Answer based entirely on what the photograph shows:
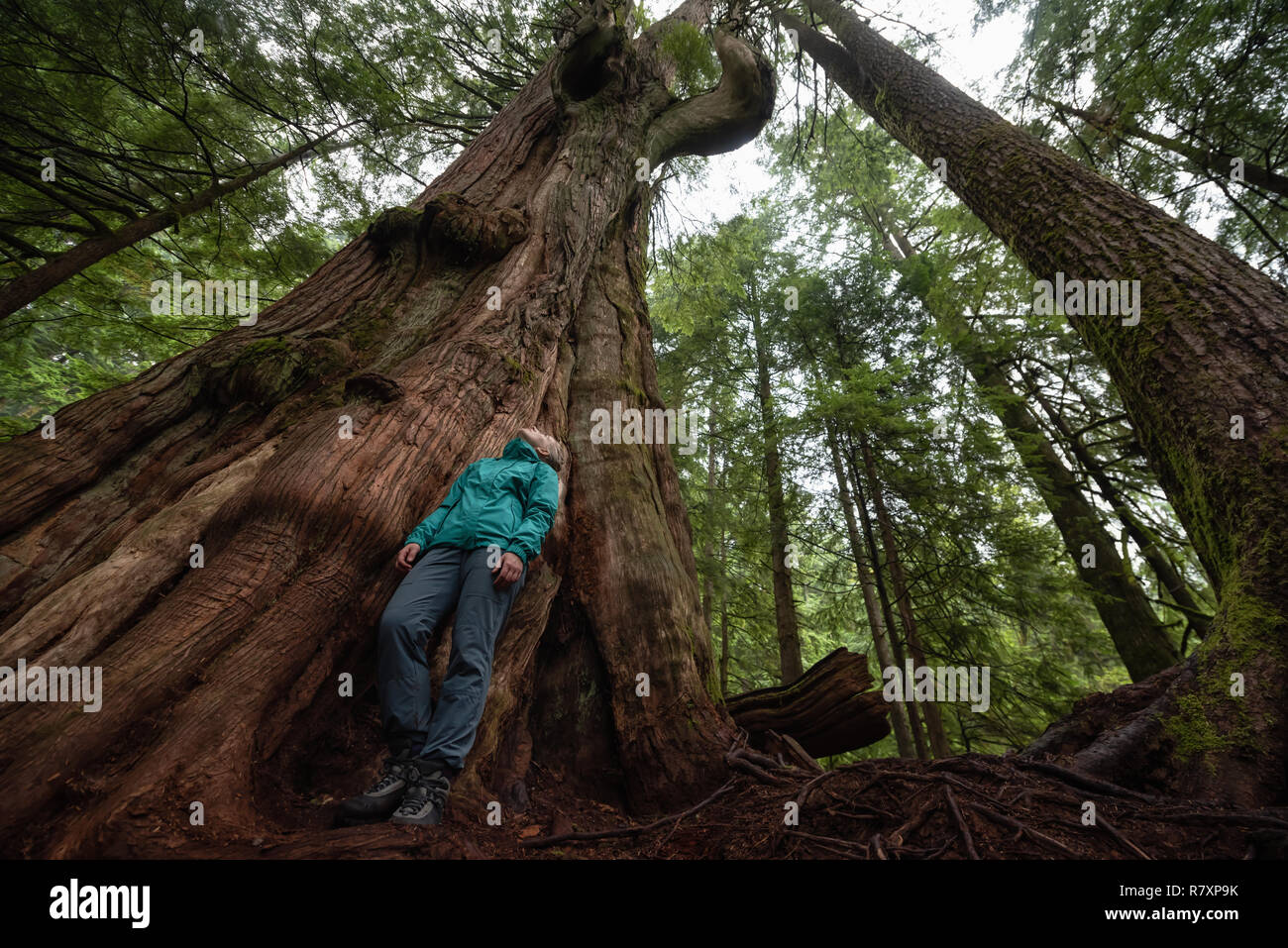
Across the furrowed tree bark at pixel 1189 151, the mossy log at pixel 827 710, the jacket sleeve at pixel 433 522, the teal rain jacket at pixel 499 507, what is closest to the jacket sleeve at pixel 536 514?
the teal rain jacket at pixel 499 507

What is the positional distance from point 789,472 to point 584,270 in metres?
4.62

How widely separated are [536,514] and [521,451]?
16.6 inches

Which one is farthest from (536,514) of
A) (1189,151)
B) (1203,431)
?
(1189,151)

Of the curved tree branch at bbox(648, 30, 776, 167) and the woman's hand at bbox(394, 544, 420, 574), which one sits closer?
the woman's hand at bbox(394, 544, 420, 574)

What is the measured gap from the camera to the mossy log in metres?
3.11

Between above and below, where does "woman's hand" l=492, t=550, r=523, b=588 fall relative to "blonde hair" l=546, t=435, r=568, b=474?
below

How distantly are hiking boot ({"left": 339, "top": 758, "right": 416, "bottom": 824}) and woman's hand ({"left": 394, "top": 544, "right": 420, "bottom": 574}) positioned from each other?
2.53 ft

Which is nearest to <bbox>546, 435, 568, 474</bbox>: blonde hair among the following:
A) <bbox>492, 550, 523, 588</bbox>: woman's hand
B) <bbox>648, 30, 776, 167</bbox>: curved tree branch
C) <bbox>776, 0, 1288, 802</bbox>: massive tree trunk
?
<bbox>492, 550, 523, 588</bbox>: woman's hand

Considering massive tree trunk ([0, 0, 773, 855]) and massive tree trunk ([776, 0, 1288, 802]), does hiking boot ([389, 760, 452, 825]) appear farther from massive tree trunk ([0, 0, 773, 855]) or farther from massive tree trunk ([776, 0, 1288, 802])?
massive tree trunk ([776, 0, 1288, 802])

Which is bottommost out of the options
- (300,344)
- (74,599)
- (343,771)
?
(343,771)

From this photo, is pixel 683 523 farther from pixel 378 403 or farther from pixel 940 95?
pixel 940 95

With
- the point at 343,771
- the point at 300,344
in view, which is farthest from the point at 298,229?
the point at 343,771

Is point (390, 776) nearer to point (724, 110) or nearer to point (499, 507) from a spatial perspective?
point (499, 507)
